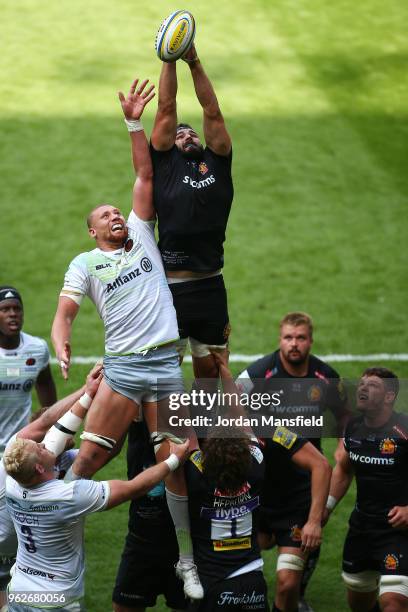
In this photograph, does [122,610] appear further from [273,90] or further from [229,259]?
[273,90]

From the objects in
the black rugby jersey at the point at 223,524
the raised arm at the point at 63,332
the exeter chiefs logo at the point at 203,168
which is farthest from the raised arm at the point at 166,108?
the black rugby jersey at the point at 223,524

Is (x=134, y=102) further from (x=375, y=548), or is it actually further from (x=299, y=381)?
(x=375, y=548)

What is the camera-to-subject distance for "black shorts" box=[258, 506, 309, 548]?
29.1ft

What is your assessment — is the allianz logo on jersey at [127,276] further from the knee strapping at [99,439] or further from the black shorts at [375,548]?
the black shorts at [375,548]

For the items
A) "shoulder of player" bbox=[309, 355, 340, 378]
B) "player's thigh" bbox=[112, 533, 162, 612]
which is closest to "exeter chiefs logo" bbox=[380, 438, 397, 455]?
"shoulder of player" bbox=[309, 355, 340, 378]

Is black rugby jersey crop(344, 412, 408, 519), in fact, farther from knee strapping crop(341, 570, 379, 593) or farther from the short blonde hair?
the short blonde hair

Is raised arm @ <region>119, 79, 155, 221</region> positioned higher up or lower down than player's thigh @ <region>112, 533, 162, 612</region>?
higher up

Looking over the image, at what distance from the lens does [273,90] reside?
65.7 feet

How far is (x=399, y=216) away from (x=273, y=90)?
168 inches

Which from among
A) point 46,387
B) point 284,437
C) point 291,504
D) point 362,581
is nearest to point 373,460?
point 284,437

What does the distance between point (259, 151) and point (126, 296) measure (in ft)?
37.4

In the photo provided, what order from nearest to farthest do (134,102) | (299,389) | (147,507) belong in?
(134,102), (147,507), (299,389)

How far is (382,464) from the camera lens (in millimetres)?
8469

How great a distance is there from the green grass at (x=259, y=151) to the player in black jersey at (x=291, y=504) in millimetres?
1836
